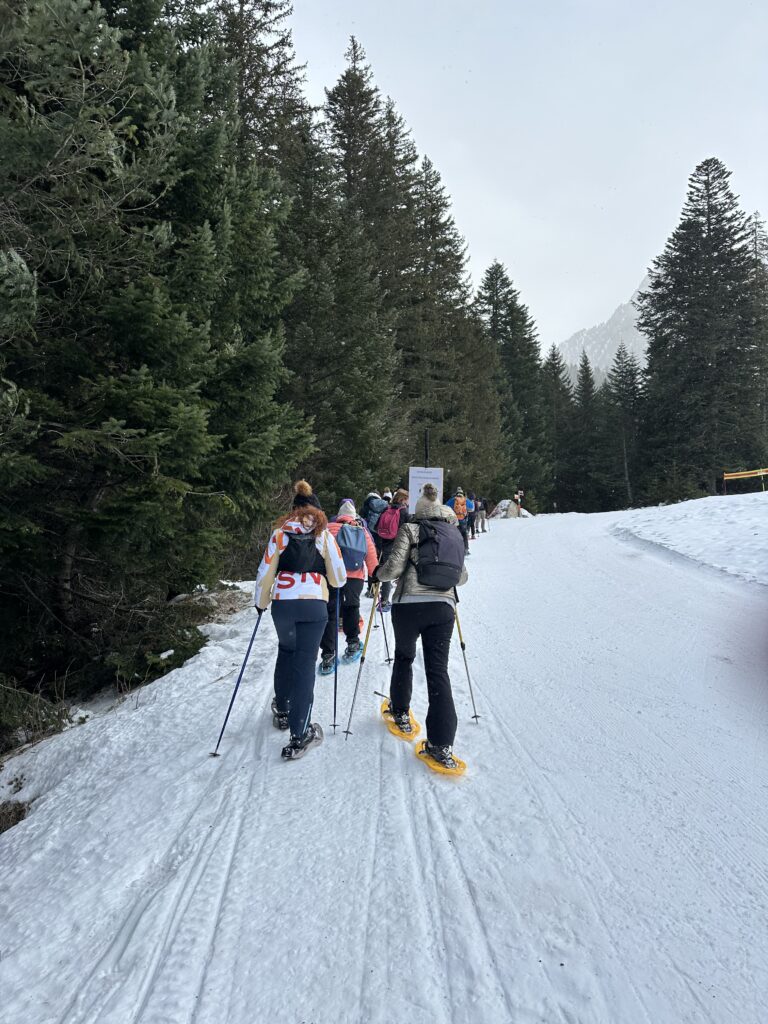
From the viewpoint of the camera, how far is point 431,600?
4.12m

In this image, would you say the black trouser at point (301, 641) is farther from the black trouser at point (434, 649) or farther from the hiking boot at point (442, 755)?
the hiking boot at point (442, 755)

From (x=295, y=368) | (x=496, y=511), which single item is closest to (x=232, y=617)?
(x=295, y=368)

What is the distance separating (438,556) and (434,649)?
729 millimetres

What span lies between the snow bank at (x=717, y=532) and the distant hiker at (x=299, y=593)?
324 inches

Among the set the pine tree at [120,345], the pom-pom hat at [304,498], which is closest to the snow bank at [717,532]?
the pom-pom hat at [304,498]

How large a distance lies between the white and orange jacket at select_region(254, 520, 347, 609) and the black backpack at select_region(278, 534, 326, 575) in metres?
0.03

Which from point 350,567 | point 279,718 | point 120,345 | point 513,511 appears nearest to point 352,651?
point 350,567

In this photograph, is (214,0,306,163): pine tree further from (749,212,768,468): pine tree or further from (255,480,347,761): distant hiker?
(749,212,768,468): pine tree

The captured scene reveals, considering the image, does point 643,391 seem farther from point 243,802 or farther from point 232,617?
point 243,802

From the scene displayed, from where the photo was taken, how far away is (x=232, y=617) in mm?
8961

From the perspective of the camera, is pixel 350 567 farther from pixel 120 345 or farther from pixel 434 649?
pixel 120 345

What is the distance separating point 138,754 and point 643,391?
44.4m

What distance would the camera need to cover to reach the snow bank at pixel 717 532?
33.3ft

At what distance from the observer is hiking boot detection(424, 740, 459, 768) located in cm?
398
